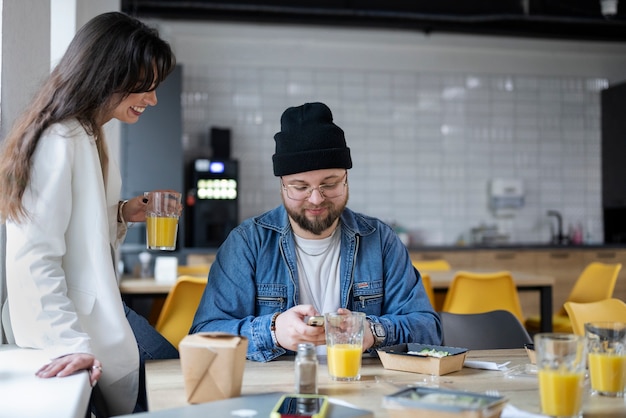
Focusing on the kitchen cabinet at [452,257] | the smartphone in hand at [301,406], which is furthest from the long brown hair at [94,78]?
the kitchen cabinet at [452,257]

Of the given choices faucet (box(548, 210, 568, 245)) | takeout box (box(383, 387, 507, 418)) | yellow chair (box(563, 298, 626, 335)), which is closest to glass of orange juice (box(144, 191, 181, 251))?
takeout box (box(383, 387, 507, 418))

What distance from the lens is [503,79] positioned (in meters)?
8.18

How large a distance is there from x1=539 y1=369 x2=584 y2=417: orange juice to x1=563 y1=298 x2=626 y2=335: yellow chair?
165 centimetres

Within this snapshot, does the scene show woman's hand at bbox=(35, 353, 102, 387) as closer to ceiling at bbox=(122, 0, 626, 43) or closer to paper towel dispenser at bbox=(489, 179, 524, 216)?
ceiling at bbox=(122, 0, 626, 43)

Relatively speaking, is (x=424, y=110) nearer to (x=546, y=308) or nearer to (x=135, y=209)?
(x=546, y=308)

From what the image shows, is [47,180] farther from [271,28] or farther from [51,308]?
[271,28]

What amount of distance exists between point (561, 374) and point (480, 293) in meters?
3.12

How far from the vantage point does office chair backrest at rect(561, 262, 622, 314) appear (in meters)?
4.99

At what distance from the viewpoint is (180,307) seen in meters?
4.04

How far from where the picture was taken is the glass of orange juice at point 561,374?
1.48 meters

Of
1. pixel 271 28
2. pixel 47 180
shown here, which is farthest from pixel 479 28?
pixel 47 180

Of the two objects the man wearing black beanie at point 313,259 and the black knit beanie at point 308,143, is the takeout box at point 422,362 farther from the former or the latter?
the black knit beanie at point 308,143

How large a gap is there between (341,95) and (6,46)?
220 inches

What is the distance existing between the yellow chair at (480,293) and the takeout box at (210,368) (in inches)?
121
